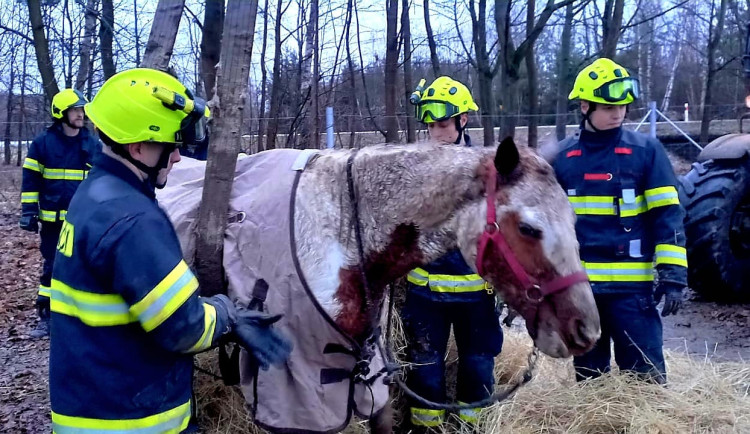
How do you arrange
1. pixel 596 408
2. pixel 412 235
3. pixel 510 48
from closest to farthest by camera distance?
pixel 412 235 → pixel 596 408 → pixel 510 48

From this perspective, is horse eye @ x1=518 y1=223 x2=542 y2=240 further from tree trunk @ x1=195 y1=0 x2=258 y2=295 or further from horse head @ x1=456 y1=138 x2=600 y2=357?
tree trunk @ x1=195 y1=0 x2=258 y2=295

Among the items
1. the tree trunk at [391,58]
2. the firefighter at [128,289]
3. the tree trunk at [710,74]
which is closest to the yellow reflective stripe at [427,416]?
the firefighter at [128,289]

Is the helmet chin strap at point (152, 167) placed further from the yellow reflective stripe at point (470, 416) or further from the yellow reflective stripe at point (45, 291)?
the yellow reflective stripe at point (45, 291)

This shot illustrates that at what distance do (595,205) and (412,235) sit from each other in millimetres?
1602

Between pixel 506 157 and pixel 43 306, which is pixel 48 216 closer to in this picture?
pixel 43 306

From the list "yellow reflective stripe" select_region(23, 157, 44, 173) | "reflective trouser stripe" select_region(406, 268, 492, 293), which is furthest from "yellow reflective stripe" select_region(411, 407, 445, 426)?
"yellow reflective stripe" select_region(23, 157, 44, 173)

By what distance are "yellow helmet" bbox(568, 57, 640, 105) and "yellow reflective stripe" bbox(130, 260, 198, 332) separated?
255 cm

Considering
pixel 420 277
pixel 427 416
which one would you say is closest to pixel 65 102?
pixel 420 277

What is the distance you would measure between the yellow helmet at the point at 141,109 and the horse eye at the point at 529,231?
1.19m

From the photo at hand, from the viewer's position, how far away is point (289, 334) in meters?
2.73

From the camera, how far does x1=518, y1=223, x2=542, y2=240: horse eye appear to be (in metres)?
2.38

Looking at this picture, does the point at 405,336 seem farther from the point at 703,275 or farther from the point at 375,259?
the point at 703,275

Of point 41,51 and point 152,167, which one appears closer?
point 152,167

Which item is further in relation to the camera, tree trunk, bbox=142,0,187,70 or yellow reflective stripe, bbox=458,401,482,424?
tree trunk, bbox=142,0,187,70
